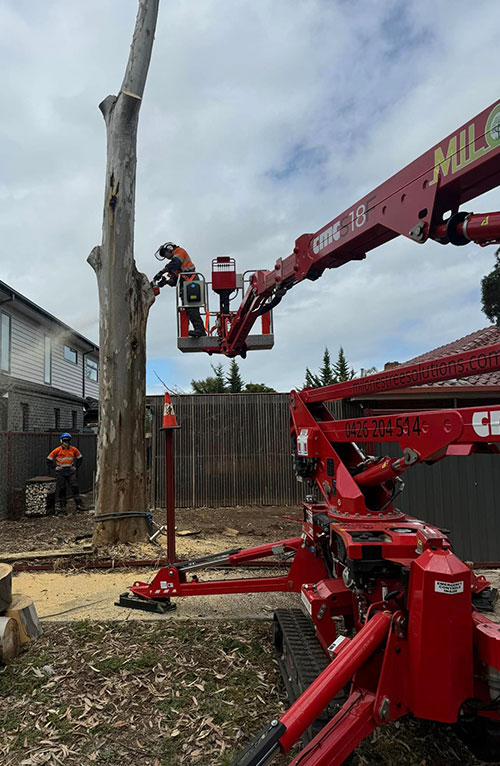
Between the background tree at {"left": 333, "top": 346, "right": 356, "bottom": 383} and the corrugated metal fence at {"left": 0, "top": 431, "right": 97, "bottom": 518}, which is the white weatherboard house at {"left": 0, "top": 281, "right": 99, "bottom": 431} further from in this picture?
the background tree at {"left": 333, "top": 346, "right": 356, "bottom": 383}

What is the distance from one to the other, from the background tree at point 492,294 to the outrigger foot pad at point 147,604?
1958 cm

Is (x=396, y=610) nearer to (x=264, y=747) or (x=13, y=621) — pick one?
(x=264, y=747)

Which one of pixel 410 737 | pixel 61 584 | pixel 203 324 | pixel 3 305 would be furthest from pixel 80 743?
pixel 3 305

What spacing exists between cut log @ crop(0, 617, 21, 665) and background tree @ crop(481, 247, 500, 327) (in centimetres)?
2091

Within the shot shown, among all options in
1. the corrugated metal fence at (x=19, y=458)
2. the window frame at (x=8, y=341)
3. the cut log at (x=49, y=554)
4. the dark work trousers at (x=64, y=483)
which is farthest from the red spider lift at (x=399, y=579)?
the window frame at (x=8, y=341)

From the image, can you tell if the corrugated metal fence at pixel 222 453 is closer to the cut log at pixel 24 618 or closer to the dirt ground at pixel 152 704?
the cut log at pixel 24 618

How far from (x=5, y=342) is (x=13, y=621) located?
12.3 m

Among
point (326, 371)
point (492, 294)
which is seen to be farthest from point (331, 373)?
point (492, 294)

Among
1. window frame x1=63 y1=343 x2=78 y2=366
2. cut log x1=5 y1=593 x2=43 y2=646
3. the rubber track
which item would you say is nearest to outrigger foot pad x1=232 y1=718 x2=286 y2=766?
the rubber track

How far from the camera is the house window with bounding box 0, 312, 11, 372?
14.5 metres

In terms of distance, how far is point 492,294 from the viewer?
20.9m

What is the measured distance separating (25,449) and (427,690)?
11083 millimetres

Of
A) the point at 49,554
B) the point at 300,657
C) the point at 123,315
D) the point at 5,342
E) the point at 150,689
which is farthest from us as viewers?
the point at 5,342

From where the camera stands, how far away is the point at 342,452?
4.37m
